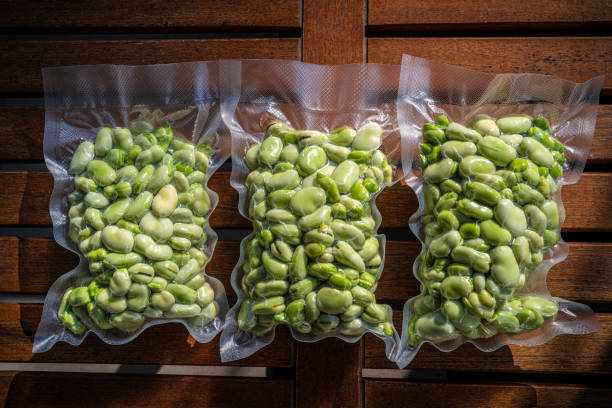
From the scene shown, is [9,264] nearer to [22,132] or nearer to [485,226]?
[22,132]

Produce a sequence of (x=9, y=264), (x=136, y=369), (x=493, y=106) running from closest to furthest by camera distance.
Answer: (x=493, y=106) < (x=9, y=264) < (x=136, y=369)

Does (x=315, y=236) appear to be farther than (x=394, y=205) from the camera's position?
No

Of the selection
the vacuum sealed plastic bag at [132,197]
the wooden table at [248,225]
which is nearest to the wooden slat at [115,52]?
the wooden table at [248,225]

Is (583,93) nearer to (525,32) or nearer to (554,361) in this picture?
(525,32)

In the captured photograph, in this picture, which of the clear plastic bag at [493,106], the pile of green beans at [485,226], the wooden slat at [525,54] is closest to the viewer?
the pile of green beans at [485,226]

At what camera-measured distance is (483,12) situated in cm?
82

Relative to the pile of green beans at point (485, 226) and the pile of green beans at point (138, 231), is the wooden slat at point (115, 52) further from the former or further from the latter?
the pile of green beans at point (485, 226)

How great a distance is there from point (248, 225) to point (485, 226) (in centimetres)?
41

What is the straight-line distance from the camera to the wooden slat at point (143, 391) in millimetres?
795

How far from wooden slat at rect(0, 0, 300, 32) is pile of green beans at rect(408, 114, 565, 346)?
15.9 inches

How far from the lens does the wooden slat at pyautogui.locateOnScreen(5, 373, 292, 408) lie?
80 centimetres

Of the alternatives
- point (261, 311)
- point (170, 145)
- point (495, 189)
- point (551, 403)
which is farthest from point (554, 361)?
point (170, 145)

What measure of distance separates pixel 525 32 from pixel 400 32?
241 millimetres

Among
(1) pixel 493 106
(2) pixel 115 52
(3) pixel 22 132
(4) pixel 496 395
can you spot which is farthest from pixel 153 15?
(4) pixel 496 395
